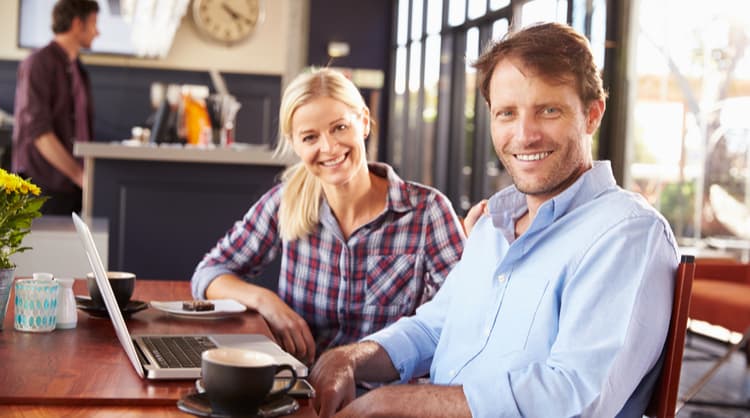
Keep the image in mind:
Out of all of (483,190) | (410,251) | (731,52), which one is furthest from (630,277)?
(483,190)

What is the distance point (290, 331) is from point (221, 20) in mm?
7169

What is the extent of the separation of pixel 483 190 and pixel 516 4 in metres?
1.42

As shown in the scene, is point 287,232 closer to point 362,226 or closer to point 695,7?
point 362,226

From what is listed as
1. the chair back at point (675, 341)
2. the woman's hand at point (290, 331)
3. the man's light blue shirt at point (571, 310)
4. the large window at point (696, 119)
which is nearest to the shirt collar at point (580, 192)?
the man's light blue shirt at point (571, 310)

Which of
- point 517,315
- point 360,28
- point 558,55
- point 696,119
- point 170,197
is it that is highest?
point 360,28

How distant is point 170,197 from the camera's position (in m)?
4.23

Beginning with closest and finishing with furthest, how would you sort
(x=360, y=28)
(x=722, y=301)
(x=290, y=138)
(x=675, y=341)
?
1. (x=675, y=341)
2. (x=290, y=138)
3. (x=722, y=301)
4. (x=360, y=28)

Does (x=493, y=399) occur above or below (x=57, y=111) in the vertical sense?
below

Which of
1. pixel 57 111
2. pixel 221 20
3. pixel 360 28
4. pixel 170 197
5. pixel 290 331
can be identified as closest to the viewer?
pixel 290 331

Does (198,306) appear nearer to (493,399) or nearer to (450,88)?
(493,399)

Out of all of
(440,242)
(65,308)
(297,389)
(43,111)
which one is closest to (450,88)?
(43,111)

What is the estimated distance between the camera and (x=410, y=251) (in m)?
2.28

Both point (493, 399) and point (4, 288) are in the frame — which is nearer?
point (493, 399)

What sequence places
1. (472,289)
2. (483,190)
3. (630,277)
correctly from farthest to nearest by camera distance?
(483,190), (472,289), (630,277)
